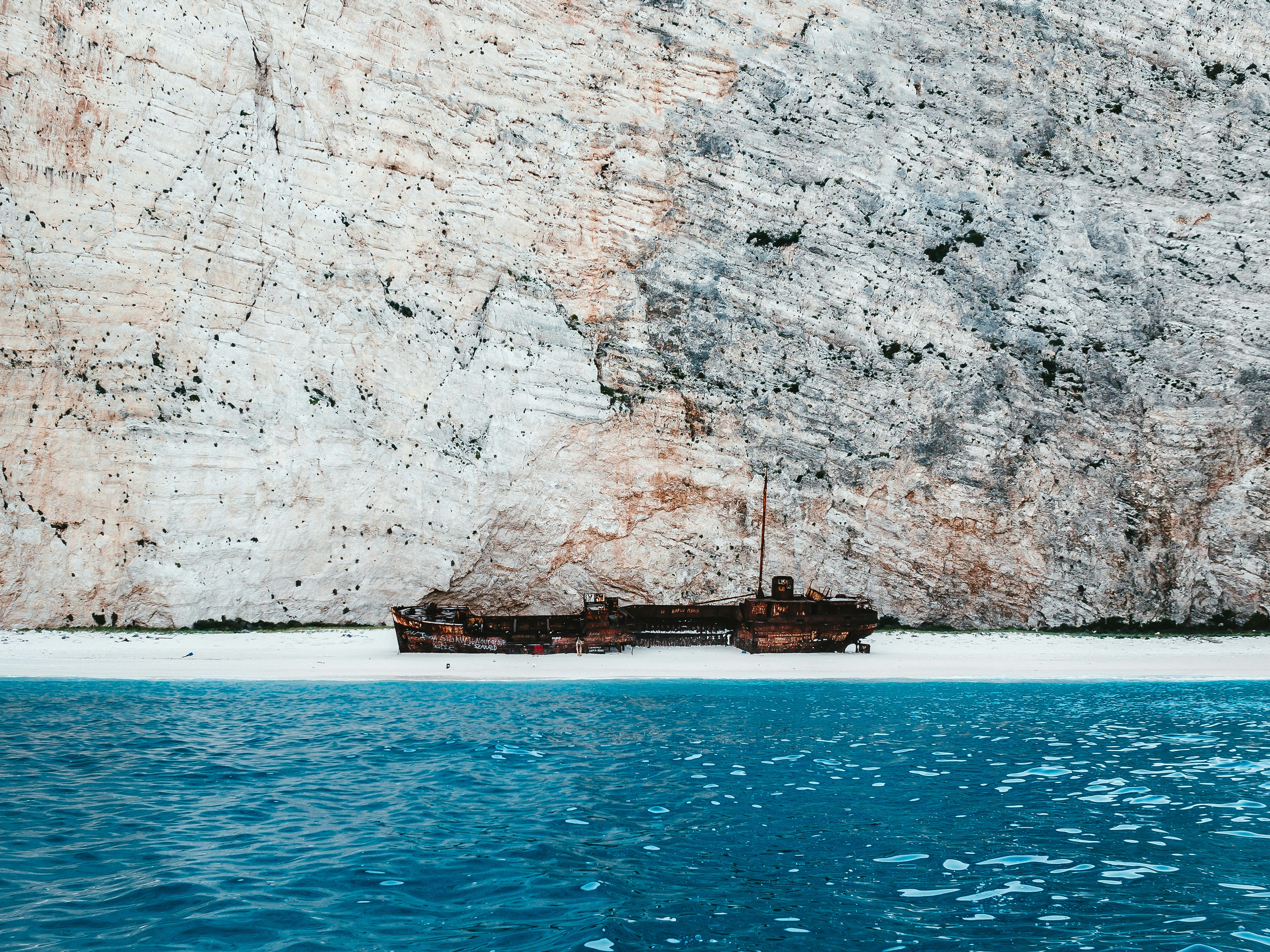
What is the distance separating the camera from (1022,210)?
119ft

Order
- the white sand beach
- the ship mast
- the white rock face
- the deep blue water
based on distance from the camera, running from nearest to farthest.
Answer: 1. the deep blue water
2. the white sand beach
3. the white rock face
4. the ship mast

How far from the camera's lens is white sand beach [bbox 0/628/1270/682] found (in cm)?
1988

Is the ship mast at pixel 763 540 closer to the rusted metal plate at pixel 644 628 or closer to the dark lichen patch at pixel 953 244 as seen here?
the rusted metal plate at pixel 644 628

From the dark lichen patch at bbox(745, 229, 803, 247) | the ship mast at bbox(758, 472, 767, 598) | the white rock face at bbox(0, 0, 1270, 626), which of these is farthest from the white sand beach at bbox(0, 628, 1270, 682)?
the dark lichen patch at bbox(745, 229, 803, 247)

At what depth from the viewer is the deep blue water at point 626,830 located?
19.9 feet

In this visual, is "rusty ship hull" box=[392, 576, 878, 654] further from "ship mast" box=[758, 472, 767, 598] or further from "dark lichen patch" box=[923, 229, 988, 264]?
"dark lichen patch" box=[923, 229, 988, 264]

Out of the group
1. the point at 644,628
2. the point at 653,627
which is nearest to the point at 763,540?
the point at 653,627

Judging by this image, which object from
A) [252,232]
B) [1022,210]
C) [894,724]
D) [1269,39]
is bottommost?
[894,724]

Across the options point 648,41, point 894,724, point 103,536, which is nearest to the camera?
point 894,724

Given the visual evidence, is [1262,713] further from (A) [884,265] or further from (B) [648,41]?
(B) [648,41]

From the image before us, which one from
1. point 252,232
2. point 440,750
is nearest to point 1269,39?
point 252,232

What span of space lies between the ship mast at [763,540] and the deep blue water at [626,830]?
1369 centimetres

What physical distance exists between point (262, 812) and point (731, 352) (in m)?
27.4

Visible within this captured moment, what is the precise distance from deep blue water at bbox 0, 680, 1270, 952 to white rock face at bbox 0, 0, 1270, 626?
14.4 meters
